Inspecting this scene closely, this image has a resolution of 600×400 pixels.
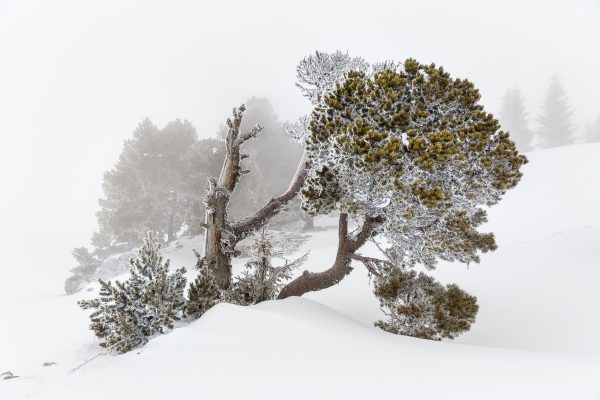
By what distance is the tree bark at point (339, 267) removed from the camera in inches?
333

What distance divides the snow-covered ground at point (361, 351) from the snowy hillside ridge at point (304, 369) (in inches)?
0.7

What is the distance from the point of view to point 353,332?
20.1ft

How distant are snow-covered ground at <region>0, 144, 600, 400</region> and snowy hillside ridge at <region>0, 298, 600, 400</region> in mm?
17

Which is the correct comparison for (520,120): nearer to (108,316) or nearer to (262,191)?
(262,191)

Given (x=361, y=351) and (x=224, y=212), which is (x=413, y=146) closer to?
(x=361, y=351)

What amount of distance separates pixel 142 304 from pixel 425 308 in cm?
629

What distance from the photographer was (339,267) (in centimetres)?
882

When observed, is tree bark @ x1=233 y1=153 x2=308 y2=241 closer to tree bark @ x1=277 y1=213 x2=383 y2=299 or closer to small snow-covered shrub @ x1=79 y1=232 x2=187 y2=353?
tree bark @ x1=277 y1=213 x2=383 y2=299

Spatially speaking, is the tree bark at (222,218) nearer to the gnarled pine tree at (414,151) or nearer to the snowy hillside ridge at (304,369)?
the gnarled pine tree at (414,151)

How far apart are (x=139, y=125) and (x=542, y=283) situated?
25898 mm

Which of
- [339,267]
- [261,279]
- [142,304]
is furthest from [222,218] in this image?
[339,267]

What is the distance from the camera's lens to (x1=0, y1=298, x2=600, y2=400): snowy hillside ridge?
3.62m

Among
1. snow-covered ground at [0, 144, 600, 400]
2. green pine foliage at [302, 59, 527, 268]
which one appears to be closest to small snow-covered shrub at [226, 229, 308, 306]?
snow-covered ground at [0, 144, 600, 400]

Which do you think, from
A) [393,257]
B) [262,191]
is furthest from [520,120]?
[393,257]
